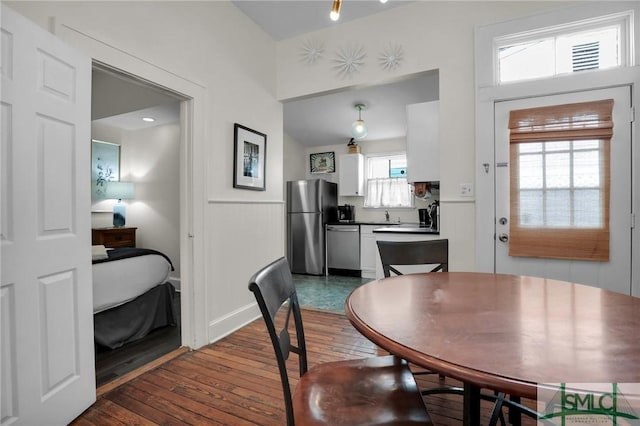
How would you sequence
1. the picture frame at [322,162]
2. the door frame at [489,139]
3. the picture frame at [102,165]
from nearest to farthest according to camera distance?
the door frame at [489,139], the picture frame at [102,165], the picture frame at [322,162]

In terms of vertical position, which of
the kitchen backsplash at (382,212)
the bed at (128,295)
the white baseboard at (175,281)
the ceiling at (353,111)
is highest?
the ceiling at (353,111)

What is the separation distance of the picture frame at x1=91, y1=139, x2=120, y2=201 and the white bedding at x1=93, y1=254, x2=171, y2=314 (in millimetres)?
2193

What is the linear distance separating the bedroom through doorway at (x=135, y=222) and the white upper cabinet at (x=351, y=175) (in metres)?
2.74

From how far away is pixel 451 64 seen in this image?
256 centimetres

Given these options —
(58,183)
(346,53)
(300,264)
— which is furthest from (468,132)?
(300,264)

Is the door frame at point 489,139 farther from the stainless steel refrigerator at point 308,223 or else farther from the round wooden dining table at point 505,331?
the stainless steel refrigerator at point 308,223

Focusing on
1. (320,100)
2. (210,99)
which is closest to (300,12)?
(210,99)

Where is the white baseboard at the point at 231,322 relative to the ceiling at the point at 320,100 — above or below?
below

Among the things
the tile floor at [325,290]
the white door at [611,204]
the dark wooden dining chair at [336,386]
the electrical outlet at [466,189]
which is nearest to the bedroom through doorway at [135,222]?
the tile floor at [325,290]

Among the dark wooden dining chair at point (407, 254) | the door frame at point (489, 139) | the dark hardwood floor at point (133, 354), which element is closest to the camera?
the dark wooden dining chair at point (407, 254)

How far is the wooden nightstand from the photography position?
3986 millimetres

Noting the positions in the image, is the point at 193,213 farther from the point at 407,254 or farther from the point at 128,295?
the point at 407,254

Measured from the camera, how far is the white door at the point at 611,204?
2.10 m

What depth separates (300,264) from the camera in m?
5.33
